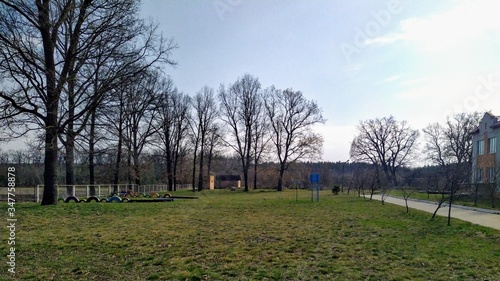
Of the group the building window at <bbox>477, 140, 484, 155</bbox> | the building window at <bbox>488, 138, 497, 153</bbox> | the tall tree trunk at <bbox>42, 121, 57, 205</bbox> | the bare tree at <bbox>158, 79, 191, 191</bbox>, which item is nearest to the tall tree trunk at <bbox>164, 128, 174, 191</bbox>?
the bare tree at <bbox>158, 79, 191, 191</bbox>

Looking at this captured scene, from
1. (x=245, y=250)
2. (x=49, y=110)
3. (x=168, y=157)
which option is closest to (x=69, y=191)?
(x=49, y=110)

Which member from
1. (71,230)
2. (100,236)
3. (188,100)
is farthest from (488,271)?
(188,100)

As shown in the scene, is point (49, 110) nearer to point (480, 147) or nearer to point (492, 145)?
point (492, 145)

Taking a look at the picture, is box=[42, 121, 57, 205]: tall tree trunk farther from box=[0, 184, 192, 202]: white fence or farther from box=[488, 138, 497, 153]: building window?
box=[488, 138, 497, 153]: building window

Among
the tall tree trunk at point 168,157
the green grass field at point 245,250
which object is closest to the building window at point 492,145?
the green grass field at point 245,250

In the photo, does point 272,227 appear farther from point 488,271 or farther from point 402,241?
point 488,271

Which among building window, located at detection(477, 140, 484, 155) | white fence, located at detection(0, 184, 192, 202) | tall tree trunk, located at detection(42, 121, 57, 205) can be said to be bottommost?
white fence, located at detection(0, 184, 192, 202)

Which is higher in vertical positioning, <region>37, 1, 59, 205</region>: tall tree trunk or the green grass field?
<region>37, 1, 59, 205</region>: tall tree trunk

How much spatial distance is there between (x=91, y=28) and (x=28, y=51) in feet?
8.35

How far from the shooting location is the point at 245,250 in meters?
7.92

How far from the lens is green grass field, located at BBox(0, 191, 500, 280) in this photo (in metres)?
6.05

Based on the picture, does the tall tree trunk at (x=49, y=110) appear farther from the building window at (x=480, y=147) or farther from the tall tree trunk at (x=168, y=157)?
the building window at (x=480, y=147)

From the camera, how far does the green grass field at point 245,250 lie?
6.05 meters

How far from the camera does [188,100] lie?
166 feet
